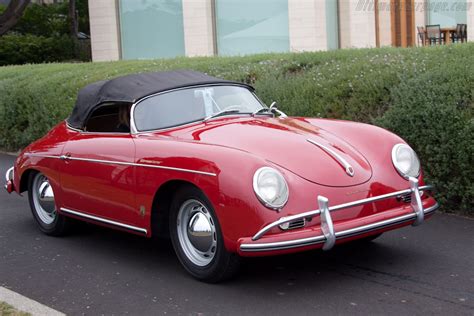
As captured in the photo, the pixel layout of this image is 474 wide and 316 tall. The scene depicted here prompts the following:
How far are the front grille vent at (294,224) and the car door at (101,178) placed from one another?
138cm

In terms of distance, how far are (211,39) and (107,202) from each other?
14494 mm

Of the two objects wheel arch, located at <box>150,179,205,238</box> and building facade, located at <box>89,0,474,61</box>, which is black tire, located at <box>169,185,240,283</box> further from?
building facade, located at <box>89,0,474,61</box>

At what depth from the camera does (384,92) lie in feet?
25.7

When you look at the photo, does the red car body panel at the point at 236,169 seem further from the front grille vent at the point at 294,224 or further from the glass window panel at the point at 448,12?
the glass window panel at the point at 448,12

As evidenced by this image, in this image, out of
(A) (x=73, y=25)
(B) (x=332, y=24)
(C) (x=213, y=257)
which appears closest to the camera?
(C) (x=213, y=257)

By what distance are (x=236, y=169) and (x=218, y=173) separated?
133 millimetres

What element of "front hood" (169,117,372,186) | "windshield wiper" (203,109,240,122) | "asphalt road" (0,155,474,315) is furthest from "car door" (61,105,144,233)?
"windshield wiper" (203,109,240,122)

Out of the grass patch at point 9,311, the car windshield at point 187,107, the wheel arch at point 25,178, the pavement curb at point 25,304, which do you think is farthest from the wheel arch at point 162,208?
the wheel arch at point 25,178

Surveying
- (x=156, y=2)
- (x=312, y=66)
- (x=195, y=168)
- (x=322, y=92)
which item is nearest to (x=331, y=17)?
(x=156, y=2)

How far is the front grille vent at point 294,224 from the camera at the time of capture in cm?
451

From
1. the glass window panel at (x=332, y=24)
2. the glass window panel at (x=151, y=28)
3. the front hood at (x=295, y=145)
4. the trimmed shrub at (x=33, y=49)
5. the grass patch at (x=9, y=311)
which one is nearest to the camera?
the grass patch at (x=9, y=311)

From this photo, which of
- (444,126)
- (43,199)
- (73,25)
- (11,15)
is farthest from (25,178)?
(73,25)

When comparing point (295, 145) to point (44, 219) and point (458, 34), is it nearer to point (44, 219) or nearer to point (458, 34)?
point (44, 219)

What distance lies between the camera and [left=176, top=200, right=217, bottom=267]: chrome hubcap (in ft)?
16.2
